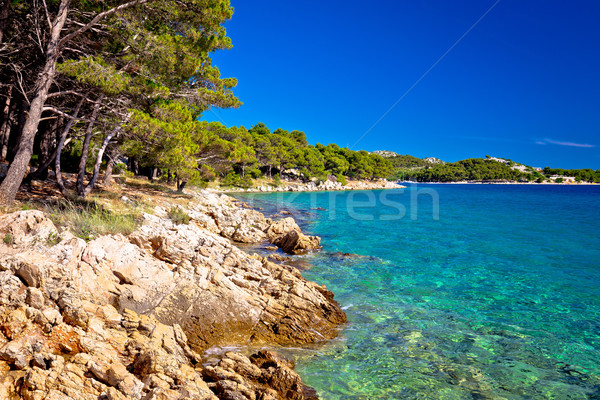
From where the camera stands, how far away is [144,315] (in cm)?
652

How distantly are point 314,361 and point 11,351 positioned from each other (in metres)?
4.87

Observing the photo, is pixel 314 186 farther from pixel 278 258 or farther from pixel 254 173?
pixel 278 258

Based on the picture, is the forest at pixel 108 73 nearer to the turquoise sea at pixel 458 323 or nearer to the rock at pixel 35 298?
the rock at pixel 35 298

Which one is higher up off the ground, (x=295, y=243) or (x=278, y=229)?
(x=278, y=229)

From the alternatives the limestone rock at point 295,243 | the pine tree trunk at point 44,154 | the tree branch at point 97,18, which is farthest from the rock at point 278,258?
the pine tree trunk at point 44,154

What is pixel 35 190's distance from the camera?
12.9 metres

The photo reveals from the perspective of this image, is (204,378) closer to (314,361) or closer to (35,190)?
(314,361)

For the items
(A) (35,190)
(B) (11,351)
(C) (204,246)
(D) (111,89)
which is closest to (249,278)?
(C) (204,246)

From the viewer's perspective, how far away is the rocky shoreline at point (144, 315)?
15.0 feet

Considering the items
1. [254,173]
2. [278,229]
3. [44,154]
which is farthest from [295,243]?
[254,173]

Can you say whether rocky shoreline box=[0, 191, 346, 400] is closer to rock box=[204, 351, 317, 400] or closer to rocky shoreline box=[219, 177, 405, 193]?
rock box=[204, 351, 317, 400]

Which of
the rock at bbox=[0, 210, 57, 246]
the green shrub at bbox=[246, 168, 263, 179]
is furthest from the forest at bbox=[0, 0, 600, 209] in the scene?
the green shrub at bbox=[246, 168, 263, 179]

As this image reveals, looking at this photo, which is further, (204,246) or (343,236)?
(343,236)

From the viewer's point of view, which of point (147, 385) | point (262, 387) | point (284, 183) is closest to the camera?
point (147, 385)
